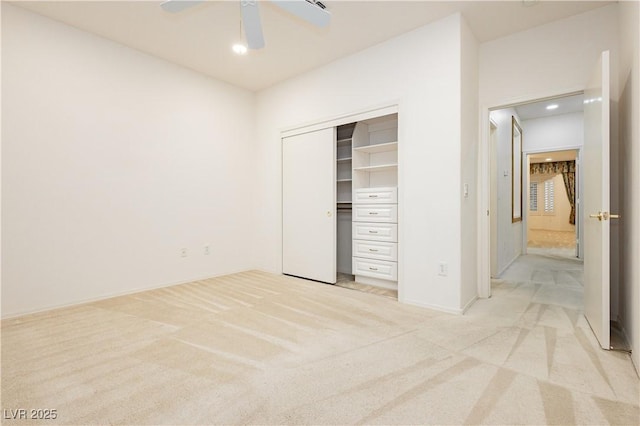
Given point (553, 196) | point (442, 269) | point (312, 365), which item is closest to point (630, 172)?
point (442, 269)

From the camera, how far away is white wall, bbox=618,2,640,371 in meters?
1.90

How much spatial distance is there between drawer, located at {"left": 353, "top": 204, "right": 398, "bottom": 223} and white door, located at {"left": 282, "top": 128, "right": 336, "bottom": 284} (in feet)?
1.04

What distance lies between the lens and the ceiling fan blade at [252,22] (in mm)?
2045

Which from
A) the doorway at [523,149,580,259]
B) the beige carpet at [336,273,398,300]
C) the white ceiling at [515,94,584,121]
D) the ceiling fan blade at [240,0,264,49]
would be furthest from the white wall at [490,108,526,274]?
the doorway at [523,149,580,259]

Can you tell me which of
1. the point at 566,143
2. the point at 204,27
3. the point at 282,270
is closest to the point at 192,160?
the point at 204,27

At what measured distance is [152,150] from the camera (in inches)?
146

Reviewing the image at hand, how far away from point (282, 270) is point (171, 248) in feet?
5.02

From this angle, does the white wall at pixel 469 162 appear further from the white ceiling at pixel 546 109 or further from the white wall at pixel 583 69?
the white ceiling at pixel 546 109

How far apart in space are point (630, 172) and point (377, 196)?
2.12m

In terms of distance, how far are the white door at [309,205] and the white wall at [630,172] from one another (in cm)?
269

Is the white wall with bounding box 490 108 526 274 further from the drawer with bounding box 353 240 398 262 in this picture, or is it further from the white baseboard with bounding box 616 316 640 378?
the drawer with bounding box 353 240 398 262

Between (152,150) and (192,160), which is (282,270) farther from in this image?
(152,150)

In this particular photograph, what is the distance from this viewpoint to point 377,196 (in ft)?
11.9

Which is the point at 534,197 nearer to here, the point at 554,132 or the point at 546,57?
the point at 554,132
